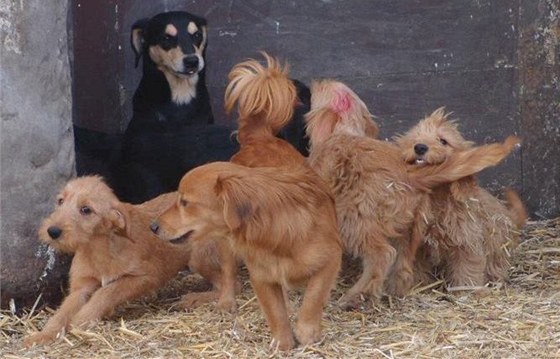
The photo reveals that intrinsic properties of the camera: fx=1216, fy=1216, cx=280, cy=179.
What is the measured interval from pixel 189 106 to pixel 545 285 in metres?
3.14

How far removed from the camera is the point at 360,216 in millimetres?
7051

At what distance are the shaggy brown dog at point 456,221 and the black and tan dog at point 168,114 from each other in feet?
5.54

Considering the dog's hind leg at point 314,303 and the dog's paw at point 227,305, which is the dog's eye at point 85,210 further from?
the dog's hind leg at point 314,303

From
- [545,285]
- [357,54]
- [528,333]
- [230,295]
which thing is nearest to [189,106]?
[357,54]

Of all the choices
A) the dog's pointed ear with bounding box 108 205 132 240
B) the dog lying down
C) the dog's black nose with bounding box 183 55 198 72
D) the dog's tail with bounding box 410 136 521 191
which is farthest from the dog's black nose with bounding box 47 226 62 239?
the dog's black nose with bounding box 183 55 198 72

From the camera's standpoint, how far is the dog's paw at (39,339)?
6680 millimetres

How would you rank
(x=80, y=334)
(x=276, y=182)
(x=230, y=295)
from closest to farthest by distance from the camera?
(x=276, y=182) → (x=80, y=334) → (x=230, y=295)

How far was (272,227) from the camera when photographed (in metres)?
6.07

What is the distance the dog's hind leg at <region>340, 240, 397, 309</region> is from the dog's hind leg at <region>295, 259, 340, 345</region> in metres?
0.74

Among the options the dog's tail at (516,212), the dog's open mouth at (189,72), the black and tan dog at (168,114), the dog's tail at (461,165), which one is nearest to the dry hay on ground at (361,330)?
the dog's tail at (516,212)

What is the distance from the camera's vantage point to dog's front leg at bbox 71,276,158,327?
22.6 ft

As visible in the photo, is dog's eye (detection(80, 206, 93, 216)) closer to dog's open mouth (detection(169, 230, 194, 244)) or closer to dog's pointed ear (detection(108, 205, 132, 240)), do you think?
dog's pointed ear (detection(108, 205, 132, 240))

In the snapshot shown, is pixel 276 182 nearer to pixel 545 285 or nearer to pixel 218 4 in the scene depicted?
pixel 545 285

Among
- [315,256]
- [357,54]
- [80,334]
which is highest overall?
[357,54]
